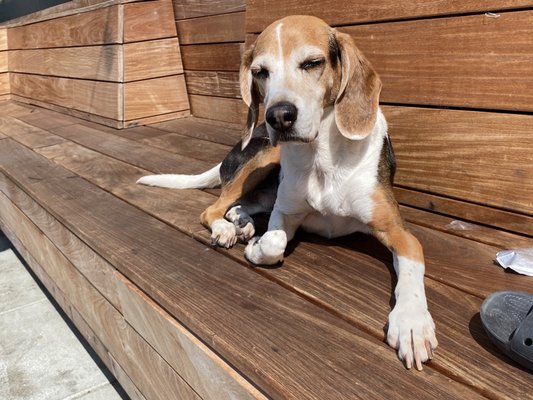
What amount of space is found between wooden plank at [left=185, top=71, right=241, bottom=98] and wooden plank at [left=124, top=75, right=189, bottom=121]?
0.11 meters

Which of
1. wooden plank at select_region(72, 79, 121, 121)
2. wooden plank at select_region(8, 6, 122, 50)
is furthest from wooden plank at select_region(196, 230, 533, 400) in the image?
wooden plank at select_region(8, 6, 122, 50)

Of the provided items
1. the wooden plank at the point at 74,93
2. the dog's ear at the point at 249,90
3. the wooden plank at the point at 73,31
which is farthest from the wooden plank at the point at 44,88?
the dog's ear at the point at 249,90

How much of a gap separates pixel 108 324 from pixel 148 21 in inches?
121

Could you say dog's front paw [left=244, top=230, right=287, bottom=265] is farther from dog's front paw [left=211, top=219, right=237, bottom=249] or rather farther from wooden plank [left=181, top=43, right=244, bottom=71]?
wooden plank [left=181, top=43, right=244, bottom=71]

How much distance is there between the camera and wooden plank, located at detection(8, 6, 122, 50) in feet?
14.6

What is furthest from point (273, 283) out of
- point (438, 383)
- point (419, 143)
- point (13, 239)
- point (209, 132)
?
point (13, 239)

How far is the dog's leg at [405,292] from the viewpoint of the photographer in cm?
125

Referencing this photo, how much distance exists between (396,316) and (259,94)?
1.12 metres

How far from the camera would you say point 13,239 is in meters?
3.89

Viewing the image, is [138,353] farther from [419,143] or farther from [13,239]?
[13,239]

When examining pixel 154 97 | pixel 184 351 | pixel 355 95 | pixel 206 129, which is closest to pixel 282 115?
pixel 355 95

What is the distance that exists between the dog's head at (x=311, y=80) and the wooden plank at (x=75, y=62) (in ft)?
9.68

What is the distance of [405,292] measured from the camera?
1.45m

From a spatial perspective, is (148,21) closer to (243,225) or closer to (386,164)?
(243,225)
